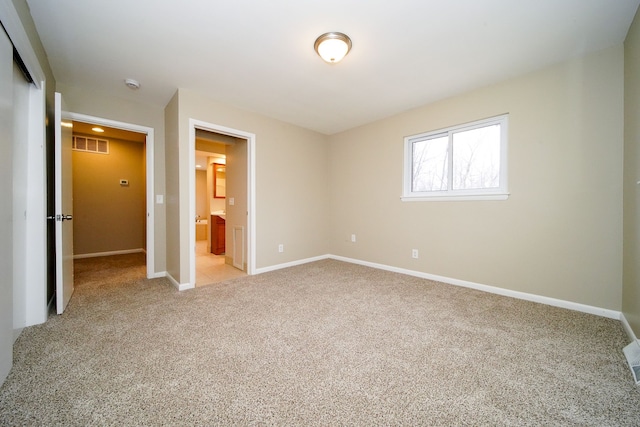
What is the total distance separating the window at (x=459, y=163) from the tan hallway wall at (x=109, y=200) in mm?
5463

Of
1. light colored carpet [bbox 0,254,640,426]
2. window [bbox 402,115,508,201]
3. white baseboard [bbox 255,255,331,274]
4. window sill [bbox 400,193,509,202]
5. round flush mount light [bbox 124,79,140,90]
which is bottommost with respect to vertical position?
light colored carpet [bbox 0,254,640,426]

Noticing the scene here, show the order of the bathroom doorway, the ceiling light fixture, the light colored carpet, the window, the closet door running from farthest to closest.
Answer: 1. the bathroom doorway
2. the window
3. the ceiling light fixture
4. the closet door
5. the light colored carpet

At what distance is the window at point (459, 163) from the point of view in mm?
2816

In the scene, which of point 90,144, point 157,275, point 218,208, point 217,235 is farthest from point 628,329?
point 90,144

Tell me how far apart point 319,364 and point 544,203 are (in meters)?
2.65

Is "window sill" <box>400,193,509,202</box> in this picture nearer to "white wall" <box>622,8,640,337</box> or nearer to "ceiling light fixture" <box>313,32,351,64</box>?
"white wall" <box>622,8,640,337</box>

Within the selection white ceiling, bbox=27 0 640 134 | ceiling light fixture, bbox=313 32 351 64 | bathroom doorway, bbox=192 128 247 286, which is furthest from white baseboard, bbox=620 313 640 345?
bathroom doorway, bbox=192 128 247 286

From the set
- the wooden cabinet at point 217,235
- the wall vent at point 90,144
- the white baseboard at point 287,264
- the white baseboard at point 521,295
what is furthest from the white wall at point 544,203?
the wall vent at point 90,144

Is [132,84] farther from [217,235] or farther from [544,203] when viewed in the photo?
[544,203]

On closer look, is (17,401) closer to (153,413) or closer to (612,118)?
(153,413)

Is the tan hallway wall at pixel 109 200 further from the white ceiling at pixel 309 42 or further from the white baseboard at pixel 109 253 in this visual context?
A: the white ceiling at pixel 309 42

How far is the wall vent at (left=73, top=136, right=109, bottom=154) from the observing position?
15.1ft

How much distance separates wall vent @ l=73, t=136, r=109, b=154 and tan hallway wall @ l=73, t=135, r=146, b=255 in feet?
0.24

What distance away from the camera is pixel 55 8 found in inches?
68.4
